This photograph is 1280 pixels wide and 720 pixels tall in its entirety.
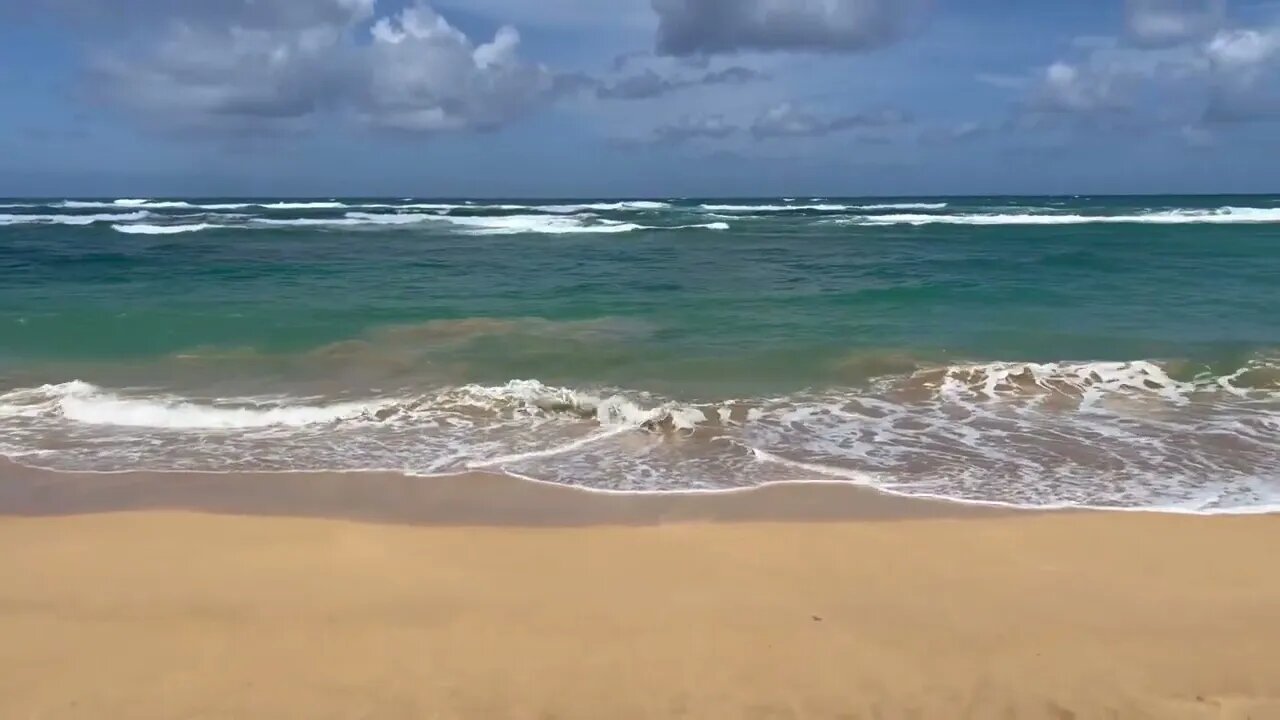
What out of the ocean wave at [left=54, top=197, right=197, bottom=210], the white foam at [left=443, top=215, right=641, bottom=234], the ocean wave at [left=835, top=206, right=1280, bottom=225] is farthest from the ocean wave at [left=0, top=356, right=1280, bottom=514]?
the ocean wave at [left=54, top=197, right=197, bottom=210]

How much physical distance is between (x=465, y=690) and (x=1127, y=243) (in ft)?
90.1

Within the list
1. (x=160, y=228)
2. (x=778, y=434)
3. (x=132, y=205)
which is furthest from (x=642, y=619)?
(x=132, y=205)

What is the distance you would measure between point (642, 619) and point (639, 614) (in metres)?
0.06

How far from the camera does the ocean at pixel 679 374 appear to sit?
20.9 feet

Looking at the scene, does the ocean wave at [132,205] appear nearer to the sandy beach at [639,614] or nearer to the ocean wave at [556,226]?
the ocean wave at [556,226]

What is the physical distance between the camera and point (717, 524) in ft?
16.9

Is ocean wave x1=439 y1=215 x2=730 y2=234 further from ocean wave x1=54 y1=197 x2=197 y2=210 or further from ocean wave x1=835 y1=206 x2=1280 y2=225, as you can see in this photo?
ocean wave x1=54 y1=197 x2=197 y2=210

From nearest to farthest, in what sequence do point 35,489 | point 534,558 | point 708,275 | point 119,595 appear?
1. point 119,595
2. point 534,558
3. point 35,489
4. point 708,275

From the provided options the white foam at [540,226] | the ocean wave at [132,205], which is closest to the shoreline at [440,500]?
the white foam at [540,226]

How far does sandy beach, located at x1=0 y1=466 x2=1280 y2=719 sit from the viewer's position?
335 centimetres

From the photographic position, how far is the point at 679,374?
9.23 m

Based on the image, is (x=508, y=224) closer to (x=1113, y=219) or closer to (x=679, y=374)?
(x=1113, y=219)

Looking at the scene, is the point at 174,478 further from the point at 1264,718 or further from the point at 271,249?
the point at 271,249

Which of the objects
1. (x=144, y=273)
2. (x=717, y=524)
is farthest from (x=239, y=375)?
(x=144, y=273)
